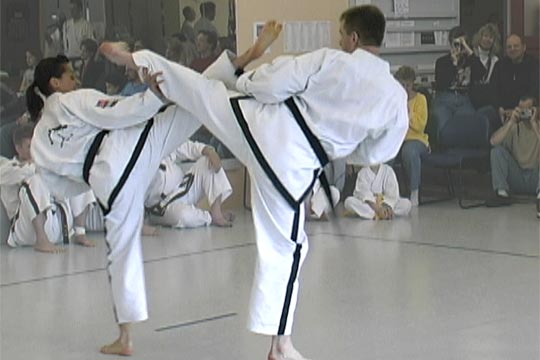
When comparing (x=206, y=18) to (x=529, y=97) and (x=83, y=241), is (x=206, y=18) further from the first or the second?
(x=529, y=97)

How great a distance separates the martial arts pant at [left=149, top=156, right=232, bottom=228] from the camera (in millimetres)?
8297

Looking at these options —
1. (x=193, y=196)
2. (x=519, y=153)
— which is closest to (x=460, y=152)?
(x=519, y=153)

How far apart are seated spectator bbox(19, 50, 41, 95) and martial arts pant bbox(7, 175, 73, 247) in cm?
74

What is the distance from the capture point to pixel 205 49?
29.6 ft

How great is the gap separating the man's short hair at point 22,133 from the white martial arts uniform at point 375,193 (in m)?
2.49

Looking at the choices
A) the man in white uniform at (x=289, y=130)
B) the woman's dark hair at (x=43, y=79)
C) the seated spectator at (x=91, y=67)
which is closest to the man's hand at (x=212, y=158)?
the seated spectator at (x=91, y=67)

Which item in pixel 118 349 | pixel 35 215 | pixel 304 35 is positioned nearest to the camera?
pixel 118 349

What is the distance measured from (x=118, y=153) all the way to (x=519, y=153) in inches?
202

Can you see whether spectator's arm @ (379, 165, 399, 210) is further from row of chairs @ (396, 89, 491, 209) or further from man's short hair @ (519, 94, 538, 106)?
man's short hair @ (519, 94, 538, 106)

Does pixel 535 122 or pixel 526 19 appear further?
pixel 526 19

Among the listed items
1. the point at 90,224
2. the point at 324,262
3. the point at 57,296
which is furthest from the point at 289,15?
the point at 57,296

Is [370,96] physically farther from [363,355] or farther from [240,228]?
[240,228]

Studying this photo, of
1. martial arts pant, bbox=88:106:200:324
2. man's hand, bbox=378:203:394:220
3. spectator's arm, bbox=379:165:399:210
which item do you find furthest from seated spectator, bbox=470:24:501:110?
martial arts pant, bbox=88:106:200:324

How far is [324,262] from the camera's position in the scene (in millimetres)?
6656
